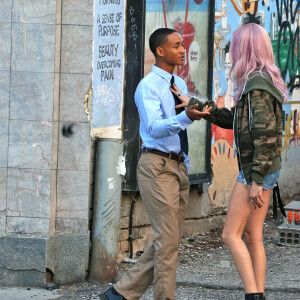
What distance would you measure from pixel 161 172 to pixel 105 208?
54.5 inches

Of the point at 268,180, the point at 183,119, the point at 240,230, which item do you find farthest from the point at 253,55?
the point at 240,230

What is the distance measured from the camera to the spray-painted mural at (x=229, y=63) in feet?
30.5

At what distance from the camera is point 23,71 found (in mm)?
6605

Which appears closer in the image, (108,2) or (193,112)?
(193,112)

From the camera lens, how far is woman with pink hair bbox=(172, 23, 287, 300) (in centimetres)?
521

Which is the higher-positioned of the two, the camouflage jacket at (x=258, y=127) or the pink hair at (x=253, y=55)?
the pink hair at (x=253, y=55)

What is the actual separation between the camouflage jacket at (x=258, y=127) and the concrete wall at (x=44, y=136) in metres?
1.57

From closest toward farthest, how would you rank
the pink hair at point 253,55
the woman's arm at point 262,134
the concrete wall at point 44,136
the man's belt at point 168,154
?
the woman's arm at point 262,134
the pink hair at point 253,55
the man's belt at point 168,154
the concrete wall at point 44,136

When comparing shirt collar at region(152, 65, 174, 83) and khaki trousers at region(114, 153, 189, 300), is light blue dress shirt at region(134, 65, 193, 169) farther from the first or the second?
khaki trousers at region(114, 153, 189, 300)

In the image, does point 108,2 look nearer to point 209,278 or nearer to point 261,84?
point 261,84

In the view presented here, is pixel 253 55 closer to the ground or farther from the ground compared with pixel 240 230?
farther from the ground

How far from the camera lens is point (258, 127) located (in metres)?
5.19

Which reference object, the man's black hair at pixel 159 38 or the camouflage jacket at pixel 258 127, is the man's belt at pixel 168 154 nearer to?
the camouflage jacket at pixel 258 127

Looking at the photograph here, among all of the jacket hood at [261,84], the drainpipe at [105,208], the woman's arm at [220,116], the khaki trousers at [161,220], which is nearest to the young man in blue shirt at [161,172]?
the khaki trousers at [161,220]
